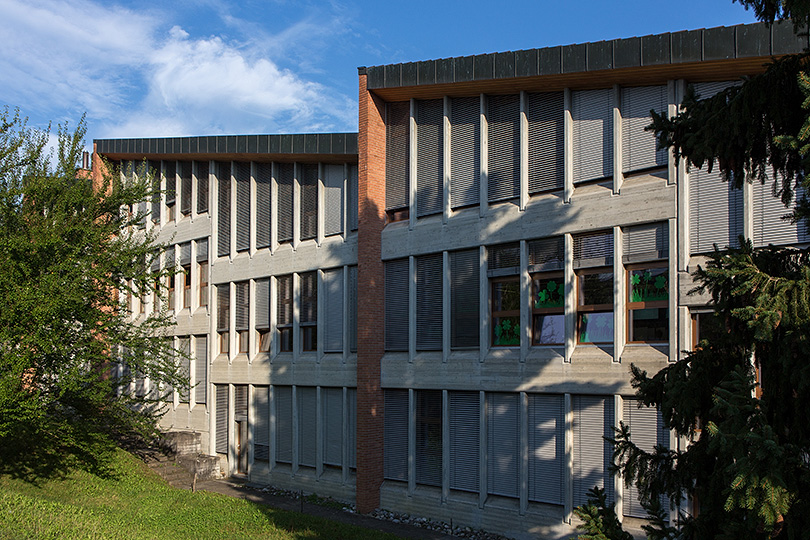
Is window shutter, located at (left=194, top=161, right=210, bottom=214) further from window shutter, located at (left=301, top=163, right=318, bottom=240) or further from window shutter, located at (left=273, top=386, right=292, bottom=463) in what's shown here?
window shutter, located at (left=273, top=386, right=292, bottom=463)

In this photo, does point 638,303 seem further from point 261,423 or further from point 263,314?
point 261,423

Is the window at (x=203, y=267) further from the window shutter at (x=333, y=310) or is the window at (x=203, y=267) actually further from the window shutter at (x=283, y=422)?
the window shutter at (x=333, y=310)

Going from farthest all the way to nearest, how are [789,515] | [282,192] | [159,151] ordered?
[159,151]
[282,192]
[789,515]

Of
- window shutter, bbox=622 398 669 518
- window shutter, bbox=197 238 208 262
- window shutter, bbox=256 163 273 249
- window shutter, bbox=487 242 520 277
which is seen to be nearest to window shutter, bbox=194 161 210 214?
window shutter, bbox=197 238 208 262

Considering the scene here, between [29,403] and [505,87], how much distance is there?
1319 centimetres

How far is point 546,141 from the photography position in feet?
53.1

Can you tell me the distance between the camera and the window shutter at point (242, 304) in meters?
24.2

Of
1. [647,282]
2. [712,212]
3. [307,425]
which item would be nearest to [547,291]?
[647,282]

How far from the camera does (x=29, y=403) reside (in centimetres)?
1623

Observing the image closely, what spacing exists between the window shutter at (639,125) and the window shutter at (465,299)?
4376mm

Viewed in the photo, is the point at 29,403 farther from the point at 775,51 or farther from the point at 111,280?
the point at 775,51

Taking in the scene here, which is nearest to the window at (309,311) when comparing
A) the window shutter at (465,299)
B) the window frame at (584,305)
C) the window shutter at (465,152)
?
the window shutter at (465,299)

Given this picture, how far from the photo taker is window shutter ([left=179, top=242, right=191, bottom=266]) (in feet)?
88.3

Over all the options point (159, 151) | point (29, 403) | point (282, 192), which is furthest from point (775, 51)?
point (159, 151)
